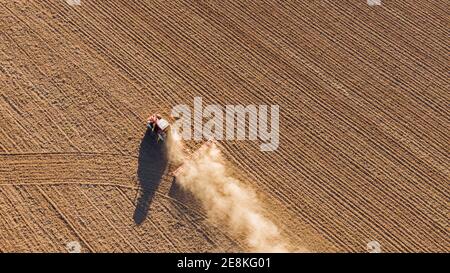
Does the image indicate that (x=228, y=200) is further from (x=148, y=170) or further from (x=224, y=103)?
(x=224, y=103)

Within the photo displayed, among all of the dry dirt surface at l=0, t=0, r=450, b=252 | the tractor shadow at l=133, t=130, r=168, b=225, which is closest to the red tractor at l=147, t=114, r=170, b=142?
the tractor shadow at l=133, t=130, r=168, b=225

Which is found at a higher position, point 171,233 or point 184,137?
point 184,137

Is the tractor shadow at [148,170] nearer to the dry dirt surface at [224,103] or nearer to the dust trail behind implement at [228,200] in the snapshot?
the dry dirt surface at [224,103]

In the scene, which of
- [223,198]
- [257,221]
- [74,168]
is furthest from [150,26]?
[257,221]

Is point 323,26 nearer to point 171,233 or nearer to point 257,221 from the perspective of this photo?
point 257,221

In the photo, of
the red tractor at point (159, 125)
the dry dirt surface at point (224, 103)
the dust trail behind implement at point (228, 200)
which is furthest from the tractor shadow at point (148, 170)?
the dust trail behind implement at point (228, 200)
